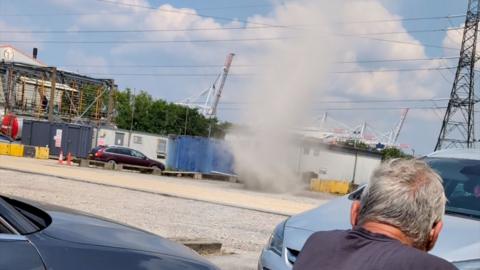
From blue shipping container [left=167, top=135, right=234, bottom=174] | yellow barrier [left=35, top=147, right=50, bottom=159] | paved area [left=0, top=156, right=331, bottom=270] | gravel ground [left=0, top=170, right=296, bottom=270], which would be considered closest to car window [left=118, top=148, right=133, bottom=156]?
blue shipping container [left=167, top=135, right=234, bottom=174]

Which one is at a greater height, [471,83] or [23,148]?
[471,83]

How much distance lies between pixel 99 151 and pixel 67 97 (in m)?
25.9

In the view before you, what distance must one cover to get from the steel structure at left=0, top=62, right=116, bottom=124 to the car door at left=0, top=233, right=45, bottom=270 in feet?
163

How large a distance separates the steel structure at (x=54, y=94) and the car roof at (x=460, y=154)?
47632mm

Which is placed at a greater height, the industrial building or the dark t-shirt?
the industrial building

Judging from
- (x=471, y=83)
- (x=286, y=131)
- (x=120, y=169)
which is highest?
(x=471, y=83)

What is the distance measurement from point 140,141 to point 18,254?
1738 inches

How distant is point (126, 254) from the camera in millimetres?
3068

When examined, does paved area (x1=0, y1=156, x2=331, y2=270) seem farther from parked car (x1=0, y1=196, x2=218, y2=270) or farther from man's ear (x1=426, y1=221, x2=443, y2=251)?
man's ear (x1=426, y1=221, x2=443, y2=251)

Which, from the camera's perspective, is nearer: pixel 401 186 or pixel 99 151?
pixel 401 186

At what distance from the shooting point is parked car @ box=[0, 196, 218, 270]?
2.65m

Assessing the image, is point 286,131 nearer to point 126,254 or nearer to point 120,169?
point 120,169

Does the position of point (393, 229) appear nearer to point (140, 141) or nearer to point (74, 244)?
point (74, 244)

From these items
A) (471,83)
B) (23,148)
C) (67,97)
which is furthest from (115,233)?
(67,97)
